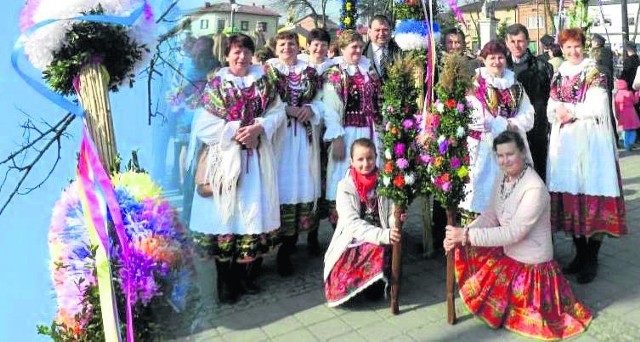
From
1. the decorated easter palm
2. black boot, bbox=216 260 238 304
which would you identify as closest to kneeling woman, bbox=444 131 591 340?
black boot, bbox=216 260 238 304

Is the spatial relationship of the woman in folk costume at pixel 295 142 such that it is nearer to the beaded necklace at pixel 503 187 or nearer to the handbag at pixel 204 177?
the handbag at pixel 204 177

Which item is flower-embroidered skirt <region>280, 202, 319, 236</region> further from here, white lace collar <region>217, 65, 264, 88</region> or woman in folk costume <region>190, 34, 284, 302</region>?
white lace collar <region>217, 65, 264, 88</region>

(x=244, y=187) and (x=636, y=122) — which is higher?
(x=636, y=122)

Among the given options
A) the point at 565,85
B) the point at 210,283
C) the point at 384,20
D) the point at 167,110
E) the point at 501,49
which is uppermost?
the point at 384,20

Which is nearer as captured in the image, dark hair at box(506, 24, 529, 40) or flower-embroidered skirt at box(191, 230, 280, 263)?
flower-embroidered skirt at box(191, 230, 280, 263)

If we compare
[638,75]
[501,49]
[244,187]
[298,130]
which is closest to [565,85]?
[501,49]

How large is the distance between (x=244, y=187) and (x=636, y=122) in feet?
28.6

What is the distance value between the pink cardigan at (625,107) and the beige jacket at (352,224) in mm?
8080

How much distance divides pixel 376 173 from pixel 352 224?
38cm

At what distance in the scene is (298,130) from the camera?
4.35 metres

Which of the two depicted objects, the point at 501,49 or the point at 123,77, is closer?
the point at 123,77

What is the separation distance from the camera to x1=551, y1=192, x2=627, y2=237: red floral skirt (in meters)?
4.16

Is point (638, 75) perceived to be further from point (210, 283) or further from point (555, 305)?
point (210, 283)

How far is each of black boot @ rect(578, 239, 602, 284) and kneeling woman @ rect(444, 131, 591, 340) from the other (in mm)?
706
